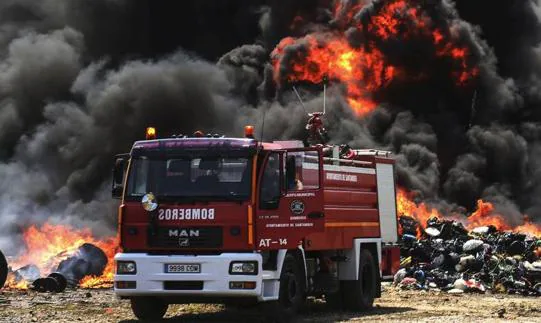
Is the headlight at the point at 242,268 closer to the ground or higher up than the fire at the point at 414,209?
closer to the ground

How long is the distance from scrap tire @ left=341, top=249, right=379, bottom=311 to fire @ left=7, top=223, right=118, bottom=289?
29.8ft

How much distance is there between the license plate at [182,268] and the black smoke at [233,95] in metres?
24.2

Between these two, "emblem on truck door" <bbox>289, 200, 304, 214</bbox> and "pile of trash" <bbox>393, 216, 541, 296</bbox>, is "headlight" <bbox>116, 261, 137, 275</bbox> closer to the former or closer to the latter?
"emblem on truck door" <bbox>289, 200, 304, 214</bbox>

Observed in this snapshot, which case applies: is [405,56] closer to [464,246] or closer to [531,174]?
[531,174]

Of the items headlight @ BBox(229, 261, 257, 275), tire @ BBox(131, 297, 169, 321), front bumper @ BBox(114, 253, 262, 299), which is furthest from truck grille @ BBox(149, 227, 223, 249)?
tire @ BBox(131, 297, 169, 321)

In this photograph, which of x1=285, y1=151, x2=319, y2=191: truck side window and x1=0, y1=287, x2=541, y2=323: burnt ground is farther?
x1=0, y1=287, x2=541, y2=323: burnt ground

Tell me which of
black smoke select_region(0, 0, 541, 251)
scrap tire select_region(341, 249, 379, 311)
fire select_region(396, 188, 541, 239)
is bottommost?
scrap tire select_region(341, 249, 379, 311)

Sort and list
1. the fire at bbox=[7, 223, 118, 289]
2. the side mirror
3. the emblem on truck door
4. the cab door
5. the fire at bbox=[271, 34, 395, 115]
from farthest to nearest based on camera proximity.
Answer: the fire at bbox=[271, 34, 395, 115] < the fire at bbox=[7, 223, 118, 289] < the emblem on truck door < the side mirror < the cab door

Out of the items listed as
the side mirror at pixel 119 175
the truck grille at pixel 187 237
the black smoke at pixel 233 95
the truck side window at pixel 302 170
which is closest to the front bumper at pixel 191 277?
the truck grille at pixel 187 237

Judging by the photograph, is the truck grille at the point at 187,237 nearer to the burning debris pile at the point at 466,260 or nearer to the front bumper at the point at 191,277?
the front bumper at the point at 191,277

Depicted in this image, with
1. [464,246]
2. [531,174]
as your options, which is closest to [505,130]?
[531,174]

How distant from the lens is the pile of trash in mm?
24016

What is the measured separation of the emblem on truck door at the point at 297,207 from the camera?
14.9m

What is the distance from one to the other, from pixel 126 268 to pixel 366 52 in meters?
34.1
